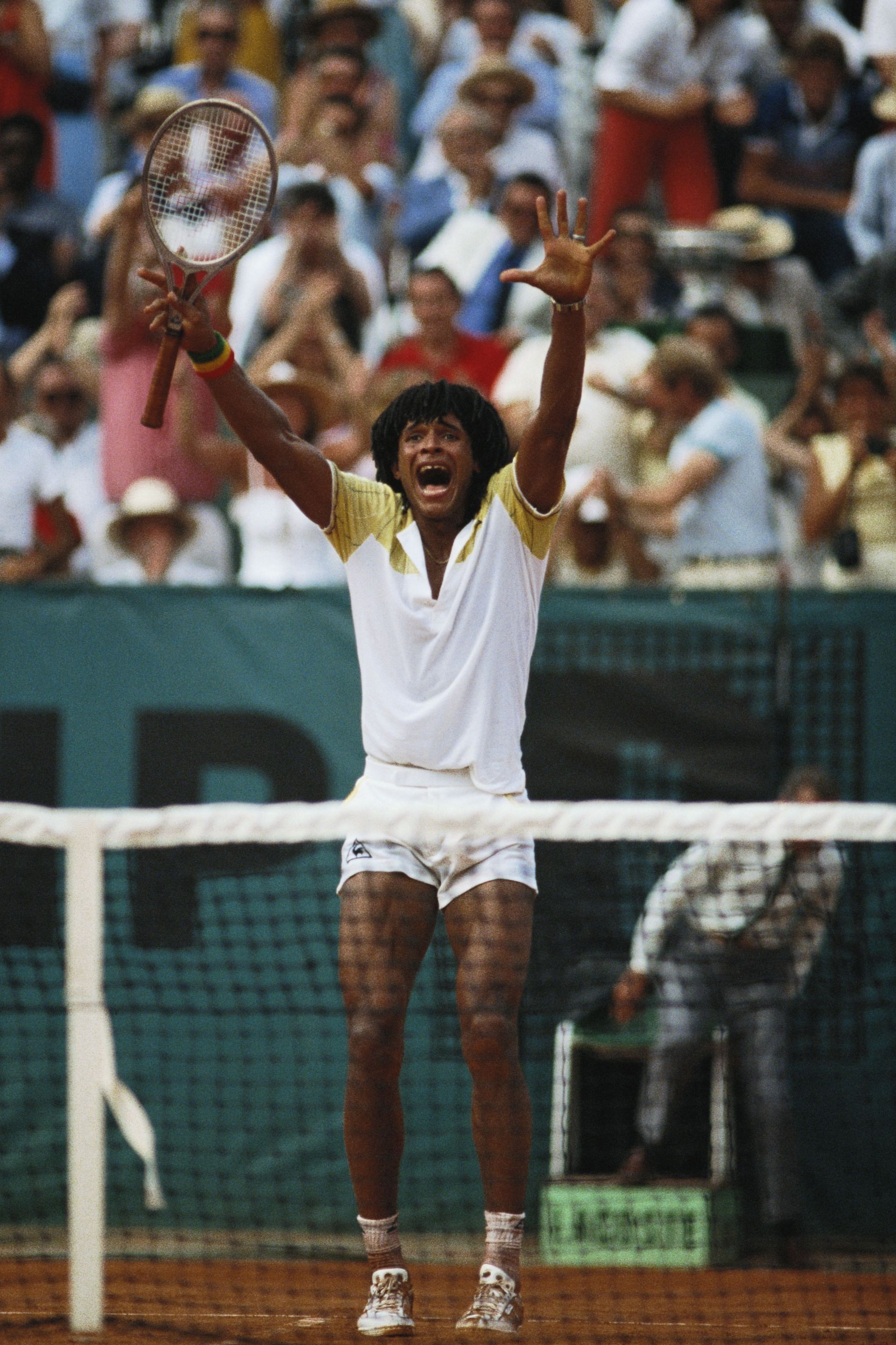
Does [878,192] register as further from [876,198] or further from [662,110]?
[662,110]

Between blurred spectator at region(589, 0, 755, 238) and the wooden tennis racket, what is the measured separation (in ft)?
16.2

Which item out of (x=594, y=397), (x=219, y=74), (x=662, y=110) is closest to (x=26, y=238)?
(x=219, y=74)

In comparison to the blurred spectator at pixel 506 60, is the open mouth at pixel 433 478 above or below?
below

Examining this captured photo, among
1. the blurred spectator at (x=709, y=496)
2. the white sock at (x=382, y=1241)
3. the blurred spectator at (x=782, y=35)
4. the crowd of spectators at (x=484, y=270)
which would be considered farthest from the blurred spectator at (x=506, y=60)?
the white sock at (x=382, y=1241)

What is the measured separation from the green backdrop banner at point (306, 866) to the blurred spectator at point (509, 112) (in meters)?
3.74

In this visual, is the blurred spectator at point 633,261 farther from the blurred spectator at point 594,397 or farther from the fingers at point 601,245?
the fingers at point 601,245

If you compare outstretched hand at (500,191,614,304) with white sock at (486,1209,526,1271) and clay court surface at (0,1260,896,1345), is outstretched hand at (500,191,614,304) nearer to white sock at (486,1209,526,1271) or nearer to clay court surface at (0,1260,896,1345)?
white sock at (486,1209,526,1271)

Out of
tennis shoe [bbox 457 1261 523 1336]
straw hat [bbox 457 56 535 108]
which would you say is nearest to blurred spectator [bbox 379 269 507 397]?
straw hat [bbox 457 56 535 108]

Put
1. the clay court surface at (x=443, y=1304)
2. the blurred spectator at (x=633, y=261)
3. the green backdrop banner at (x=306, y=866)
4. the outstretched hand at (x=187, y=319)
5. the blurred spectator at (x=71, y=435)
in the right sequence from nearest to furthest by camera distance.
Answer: the outstretched hand at (x=187, y=319) < the clay court surface at (x=443, y=1304) < the green backdrop banner at (x=306, y=866) < the blurred spectator at (x=71, y=435) < the blurred spectator at (x=633, y=261)

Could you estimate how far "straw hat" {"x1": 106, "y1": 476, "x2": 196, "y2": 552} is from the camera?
27.5 ft

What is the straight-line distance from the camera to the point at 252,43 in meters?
12.3

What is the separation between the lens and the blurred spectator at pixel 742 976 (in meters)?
6.88

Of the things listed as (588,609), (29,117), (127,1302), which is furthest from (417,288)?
(127,1302)

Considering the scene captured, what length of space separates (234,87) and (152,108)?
1454mm
